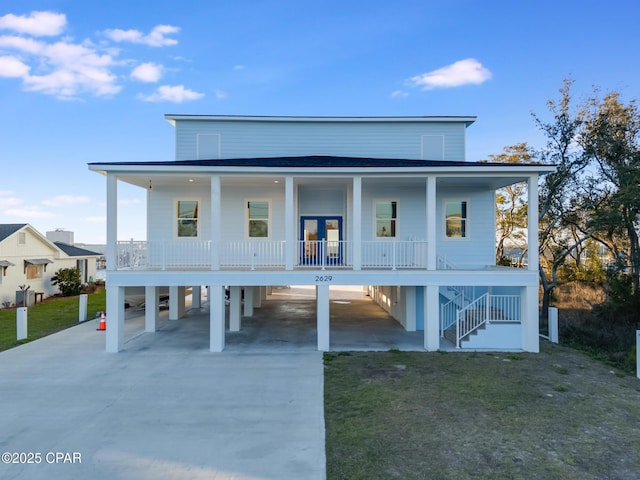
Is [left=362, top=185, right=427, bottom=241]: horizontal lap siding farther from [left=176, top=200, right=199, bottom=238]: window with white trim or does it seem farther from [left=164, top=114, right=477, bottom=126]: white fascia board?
[left=176, top=200, right=199, bottom=238]: window with white trim

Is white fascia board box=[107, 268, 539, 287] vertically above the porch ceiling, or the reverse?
the porch ceiling

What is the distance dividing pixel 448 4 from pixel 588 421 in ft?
54.6

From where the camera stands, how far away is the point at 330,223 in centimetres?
1445

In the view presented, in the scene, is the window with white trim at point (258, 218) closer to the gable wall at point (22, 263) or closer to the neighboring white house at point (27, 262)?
the neighboring white house at point (27, 262)

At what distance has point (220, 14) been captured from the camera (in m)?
16.7

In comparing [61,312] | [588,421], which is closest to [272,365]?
[588,421]

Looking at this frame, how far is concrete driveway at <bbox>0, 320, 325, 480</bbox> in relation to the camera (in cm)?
504

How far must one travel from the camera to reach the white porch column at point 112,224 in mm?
11211

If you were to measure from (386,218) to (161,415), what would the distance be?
9.98 metres

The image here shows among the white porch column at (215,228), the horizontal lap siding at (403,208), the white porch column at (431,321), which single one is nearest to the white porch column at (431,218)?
the white porch column at (431,321)

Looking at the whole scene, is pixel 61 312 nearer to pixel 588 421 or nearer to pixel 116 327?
pixel 116 327

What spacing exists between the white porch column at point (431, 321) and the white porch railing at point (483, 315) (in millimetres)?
690

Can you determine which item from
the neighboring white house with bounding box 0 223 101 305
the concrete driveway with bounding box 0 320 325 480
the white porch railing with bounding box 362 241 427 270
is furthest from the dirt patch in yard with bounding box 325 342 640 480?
the neighboring white house with bounding box 0 223 101 305

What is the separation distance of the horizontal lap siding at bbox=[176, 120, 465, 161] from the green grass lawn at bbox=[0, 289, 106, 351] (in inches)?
333
